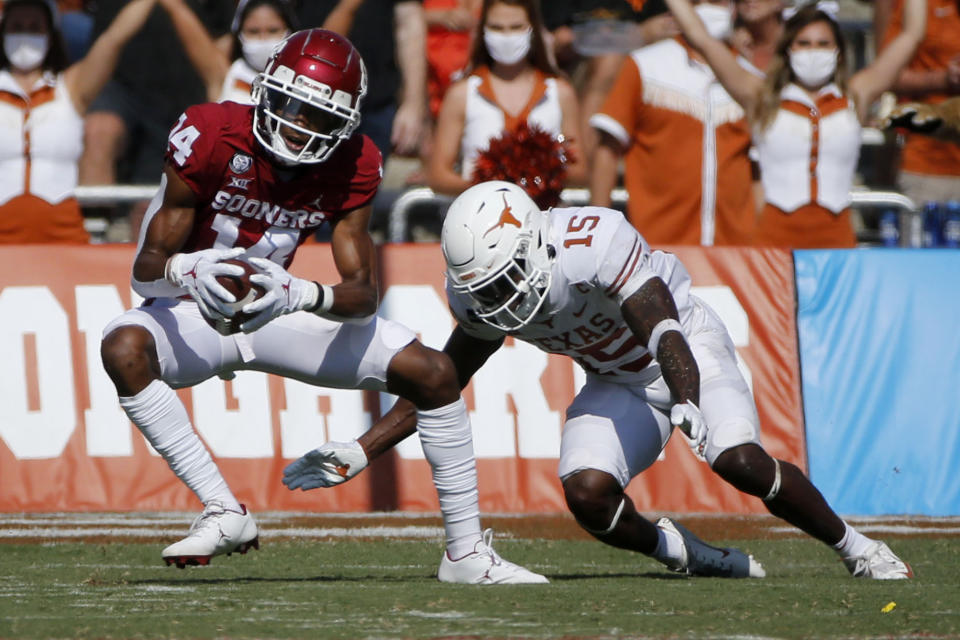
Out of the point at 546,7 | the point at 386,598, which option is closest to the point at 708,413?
the point at 386,598

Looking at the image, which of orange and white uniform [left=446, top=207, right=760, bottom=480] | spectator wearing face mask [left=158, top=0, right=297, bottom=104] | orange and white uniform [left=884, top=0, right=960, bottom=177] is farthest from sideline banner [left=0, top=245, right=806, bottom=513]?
orange and white uniform [left=446, top=207, right=760, bottom=480]

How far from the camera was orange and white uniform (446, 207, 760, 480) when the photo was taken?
4.86 metres

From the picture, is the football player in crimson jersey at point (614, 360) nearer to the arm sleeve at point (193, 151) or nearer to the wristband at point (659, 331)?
Answer: the wristband at point (659, 331)

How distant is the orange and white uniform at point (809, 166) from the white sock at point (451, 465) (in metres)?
3.25

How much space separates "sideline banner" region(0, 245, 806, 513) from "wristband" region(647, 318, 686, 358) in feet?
8.66

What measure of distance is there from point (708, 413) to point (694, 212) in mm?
3307

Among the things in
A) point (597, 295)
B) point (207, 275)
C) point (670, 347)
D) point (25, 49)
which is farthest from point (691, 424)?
point (25, 49)

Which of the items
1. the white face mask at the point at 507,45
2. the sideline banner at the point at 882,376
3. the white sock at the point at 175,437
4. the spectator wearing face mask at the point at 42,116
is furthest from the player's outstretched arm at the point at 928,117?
the white sock at the point at 175,437

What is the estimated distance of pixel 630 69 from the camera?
7.97 meters

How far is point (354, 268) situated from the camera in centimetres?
521

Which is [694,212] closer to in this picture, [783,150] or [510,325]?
[783,150]

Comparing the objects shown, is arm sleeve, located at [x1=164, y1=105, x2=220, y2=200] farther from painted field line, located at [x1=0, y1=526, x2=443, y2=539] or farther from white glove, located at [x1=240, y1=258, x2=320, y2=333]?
painted field line, located at [x1=0, y1=526, x2=443, y2=539]

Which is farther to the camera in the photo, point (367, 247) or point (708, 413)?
point (367, 247)

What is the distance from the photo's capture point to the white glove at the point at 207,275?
15.5 feet
